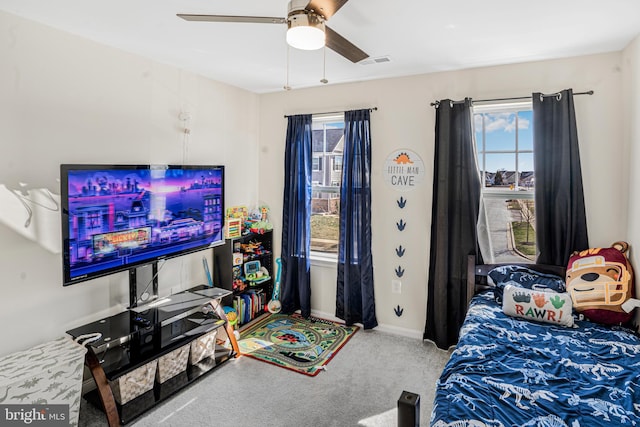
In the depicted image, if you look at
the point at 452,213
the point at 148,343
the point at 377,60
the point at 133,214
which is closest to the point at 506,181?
the point at 452,213

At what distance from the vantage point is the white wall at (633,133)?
8.16ft

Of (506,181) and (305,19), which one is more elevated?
(305,19)

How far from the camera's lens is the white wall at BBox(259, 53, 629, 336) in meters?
2.77

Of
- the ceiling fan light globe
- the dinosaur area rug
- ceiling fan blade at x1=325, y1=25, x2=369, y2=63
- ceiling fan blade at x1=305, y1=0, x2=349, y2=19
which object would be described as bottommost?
the dinosaur area rug

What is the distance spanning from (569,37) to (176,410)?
3590mm

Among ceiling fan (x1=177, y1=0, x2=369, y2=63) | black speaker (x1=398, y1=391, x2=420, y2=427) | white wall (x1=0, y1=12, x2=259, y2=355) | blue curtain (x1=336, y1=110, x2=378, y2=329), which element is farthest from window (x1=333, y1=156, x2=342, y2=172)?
black speaker (x1=398, y1=391, x2=420, y2=427)

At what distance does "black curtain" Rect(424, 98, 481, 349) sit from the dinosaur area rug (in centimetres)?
95

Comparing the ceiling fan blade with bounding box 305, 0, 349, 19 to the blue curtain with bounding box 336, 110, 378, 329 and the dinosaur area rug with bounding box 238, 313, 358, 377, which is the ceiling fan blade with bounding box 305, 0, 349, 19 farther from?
the dinosaur area rug with bounding box 238, 313, 358, 377

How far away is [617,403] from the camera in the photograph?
1582 mm

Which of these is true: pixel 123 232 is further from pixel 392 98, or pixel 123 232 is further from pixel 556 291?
pixel 556 291

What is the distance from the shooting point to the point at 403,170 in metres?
3.49

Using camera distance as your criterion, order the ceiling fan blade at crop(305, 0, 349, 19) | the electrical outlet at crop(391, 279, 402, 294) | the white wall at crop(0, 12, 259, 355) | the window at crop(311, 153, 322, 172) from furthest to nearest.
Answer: the window at crop(311, 153, 322, 172), the electrical outlet at crop(391, 279, 402, 294), the white wall at crop(0, 12, 259, 355), the ceiling fan blade at crop(305, 0, 349, 19)

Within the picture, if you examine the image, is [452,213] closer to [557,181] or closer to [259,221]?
[557,181]

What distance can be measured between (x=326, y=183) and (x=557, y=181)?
2122 mm
